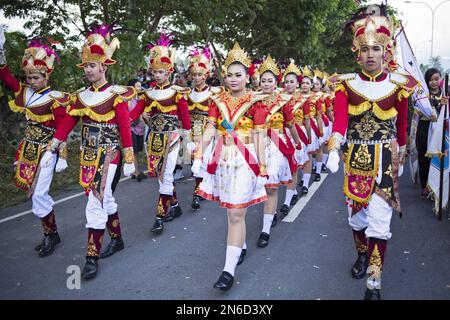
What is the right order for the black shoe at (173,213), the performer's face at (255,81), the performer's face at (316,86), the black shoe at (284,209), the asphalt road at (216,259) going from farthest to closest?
1. the performer's face at (316,86)
2. the performer's face at (255,81)
3. the black shoe at (284,209)
4. the black shoe at (173,213)
5. the asphalt road at (216,259)

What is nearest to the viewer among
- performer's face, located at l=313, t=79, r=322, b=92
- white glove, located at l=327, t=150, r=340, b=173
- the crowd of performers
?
white glove, located at l=327, t=150, r=340, b=173

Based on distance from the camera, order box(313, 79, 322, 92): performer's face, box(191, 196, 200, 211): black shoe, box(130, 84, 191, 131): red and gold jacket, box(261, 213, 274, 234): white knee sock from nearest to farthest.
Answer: box(261, 213, 274, 234): white knee sock, box(130, 84, 191, 131): red and gold jacket, box(191, 196, 200, 211): black shoe, box(313, 79, 322, 92): performer's face

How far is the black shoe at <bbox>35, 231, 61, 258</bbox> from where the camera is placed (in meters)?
5.14

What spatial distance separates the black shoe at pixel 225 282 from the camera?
411 cm

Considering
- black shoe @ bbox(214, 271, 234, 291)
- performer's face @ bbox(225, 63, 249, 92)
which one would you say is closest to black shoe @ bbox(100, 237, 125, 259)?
black shoe @ bbox(214, 271, 234, 291)

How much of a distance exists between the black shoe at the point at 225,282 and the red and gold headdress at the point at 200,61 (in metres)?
4.30

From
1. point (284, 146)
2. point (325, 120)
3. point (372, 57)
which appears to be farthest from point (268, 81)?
point (325, 120)

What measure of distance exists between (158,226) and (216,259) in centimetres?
129

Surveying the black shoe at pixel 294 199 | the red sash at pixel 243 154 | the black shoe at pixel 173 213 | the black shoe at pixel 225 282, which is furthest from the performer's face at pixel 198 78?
the black shoe at pixel 225 282

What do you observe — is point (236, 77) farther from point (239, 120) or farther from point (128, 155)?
point (128, 155)

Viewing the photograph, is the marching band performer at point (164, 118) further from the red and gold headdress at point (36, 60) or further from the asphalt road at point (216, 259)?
the red and gold headdress at point (36, 60)

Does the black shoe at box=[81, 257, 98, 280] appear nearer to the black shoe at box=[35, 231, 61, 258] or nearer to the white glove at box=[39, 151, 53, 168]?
the black shoe at box=[35, 231, 61, 258]

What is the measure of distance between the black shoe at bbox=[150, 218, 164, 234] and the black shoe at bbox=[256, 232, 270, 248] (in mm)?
1384
